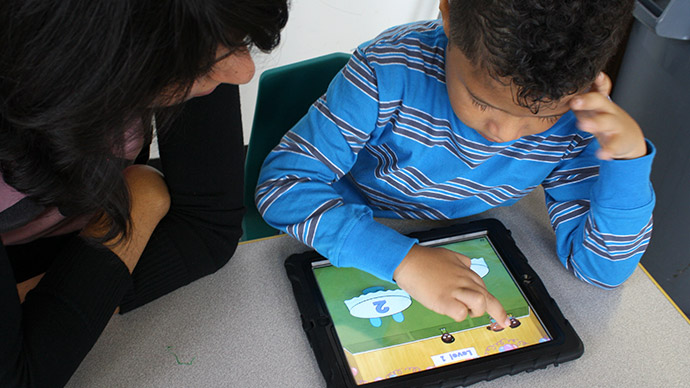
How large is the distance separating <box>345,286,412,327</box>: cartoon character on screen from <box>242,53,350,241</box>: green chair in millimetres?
457

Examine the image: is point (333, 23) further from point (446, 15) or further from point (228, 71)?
point (228, 71)

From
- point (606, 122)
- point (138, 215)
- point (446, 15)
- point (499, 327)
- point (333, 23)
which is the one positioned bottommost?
point (333, 23)

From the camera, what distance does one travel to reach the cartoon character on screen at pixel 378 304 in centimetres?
76

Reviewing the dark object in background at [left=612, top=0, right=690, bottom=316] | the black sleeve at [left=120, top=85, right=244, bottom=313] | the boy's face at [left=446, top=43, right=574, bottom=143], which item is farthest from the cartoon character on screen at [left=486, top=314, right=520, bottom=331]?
the dark object in background at [left=612, top=0, right=690, bottom=316]

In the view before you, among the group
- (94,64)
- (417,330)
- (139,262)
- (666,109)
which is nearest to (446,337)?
(417,330)

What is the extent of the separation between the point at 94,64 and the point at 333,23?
1.66 m

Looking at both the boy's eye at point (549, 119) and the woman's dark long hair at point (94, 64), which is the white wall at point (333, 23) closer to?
the boy's eye at point (549, 119)

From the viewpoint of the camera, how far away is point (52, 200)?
25.9 inches

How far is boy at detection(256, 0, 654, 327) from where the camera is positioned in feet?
2.14

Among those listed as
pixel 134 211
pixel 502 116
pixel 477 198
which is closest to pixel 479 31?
pixel 502 116

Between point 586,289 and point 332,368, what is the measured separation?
0.41m

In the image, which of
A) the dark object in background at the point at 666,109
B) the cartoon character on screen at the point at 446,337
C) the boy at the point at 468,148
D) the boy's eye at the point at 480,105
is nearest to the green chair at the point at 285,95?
the boy at the point at 468,148

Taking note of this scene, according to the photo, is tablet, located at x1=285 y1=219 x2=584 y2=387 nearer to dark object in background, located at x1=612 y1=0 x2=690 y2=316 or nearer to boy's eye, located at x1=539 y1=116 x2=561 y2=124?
boy's eye, located at x1=539 y1=116 x2=561 y2=124

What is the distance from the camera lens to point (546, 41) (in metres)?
0.63
